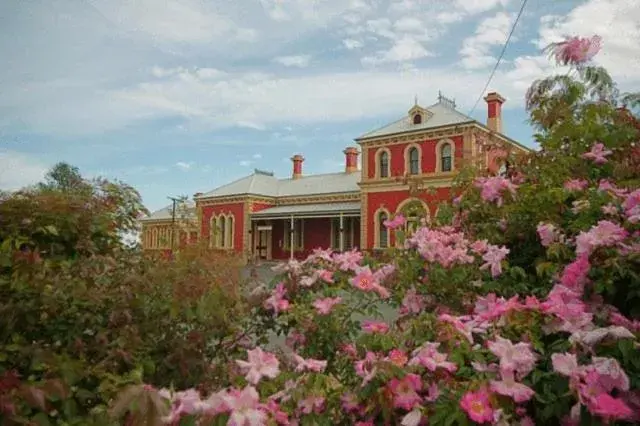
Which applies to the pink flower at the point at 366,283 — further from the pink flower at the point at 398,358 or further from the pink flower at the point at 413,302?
the pink flower at the point at 398,358

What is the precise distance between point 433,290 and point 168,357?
51.2 inches

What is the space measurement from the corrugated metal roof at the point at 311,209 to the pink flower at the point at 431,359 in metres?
25.6

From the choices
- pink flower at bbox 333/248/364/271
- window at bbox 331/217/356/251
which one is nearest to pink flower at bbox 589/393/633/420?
pink flower at bbox 333/248/364/271

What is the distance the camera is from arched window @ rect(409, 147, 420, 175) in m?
25.3

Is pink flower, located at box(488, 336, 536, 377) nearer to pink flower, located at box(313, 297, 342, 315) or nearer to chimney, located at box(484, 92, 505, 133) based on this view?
pink flower, located at box(313, 297, 342, 315)

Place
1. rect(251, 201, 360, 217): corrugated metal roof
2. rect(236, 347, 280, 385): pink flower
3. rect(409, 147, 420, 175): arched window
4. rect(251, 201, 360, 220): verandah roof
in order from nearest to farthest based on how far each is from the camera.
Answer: rect(236, 347, 280, 385): pink flower < rect(409, 147, 420, 175): arched window < rect(251, 201, 360, 220): verandah roof < rect(251, 201, 360, 217): corrugated metal roof

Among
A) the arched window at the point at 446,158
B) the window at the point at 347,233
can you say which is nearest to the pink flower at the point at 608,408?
the arched window at the point at 446,158

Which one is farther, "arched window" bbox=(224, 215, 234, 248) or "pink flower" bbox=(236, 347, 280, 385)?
"arched window" bbox=(224, 215, 234, 248)

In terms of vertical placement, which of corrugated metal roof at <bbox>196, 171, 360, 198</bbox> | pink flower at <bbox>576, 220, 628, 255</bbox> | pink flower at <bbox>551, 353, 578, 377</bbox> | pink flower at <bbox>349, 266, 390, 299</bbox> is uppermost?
corrugated metal roof at <bbox>196, 171, 360, 198</bbox>

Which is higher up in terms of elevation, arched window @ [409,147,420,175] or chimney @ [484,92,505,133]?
chimney @ [484,92,505,133]

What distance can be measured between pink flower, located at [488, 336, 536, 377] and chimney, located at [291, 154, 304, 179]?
34078 mm

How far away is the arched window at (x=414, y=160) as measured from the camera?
25308 millimetres

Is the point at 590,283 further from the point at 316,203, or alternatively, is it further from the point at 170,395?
the point at 316,203

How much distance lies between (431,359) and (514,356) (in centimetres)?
24
